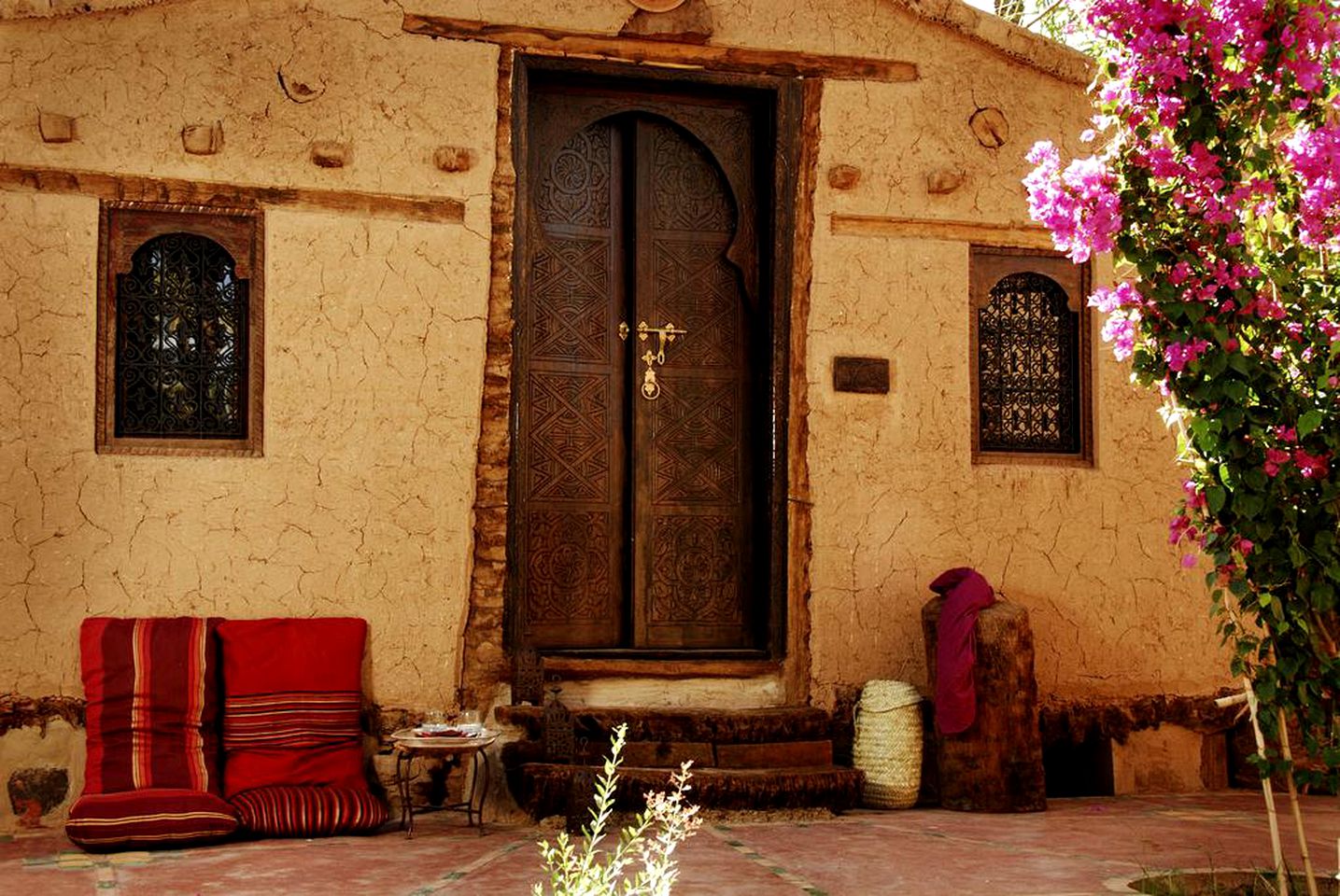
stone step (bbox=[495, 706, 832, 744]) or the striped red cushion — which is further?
stone step (bbox=[495, 706, 832, 744])

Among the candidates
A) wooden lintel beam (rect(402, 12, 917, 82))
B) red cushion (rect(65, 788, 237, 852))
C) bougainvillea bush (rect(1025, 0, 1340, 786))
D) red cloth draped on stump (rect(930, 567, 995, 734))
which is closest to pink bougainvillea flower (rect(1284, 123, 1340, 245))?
bougainvillea bush (rect(1025, 0, 1340, 786))

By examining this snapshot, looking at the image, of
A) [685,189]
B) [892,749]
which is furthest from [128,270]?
[892,749]

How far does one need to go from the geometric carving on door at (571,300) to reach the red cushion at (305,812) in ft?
7.65

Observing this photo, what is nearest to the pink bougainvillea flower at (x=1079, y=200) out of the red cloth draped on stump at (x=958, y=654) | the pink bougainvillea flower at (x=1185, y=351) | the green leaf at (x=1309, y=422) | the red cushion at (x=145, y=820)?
the pink bougainvillea flower at (x=1185, y=351)

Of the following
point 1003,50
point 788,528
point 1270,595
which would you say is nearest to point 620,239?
point 788,528

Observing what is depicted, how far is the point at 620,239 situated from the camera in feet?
24.7

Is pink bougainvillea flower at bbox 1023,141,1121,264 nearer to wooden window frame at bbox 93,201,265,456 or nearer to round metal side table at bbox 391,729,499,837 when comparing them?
round metal side table at bbox 391,729,499,837

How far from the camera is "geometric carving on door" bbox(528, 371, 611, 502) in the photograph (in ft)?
23.9

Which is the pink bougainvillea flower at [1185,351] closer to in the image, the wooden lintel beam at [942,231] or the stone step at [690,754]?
the stone step at [690,754]

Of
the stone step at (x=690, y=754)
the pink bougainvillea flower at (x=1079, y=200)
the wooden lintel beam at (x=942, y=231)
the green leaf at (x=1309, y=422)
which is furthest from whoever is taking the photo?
the wooden lintel beam at (x=942, y=231)

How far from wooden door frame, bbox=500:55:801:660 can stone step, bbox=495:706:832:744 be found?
1.34 feet

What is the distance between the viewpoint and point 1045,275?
7.90 m

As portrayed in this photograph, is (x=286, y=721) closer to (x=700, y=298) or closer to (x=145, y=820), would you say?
(x=145, y=820)

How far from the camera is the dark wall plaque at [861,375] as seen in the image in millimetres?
7426
